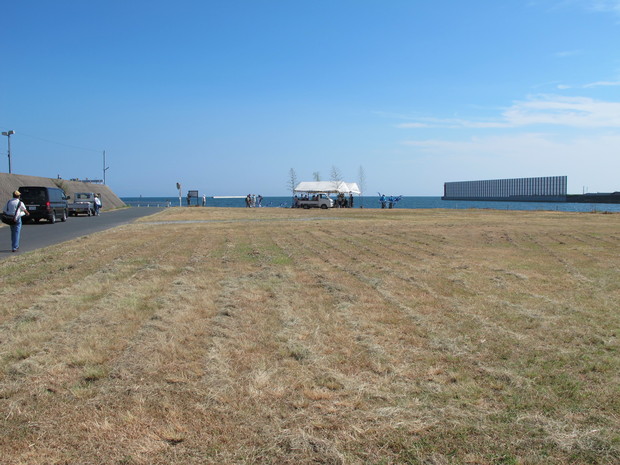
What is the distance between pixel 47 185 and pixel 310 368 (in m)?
47.7

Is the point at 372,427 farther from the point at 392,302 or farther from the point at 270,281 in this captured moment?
the point at 270,281

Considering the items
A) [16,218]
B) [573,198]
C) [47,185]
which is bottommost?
[16,218]

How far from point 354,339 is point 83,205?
36.5 meters

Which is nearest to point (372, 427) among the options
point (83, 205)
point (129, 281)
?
point (129, 281)

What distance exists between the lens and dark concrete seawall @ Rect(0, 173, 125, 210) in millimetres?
34719

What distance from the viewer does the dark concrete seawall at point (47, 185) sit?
34.7 meters

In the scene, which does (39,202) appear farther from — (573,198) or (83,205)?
(573,198)

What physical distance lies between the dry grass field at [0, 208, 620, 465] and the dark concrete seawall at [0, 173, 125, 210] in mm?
30418

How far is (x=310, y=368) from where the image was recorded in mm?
4320

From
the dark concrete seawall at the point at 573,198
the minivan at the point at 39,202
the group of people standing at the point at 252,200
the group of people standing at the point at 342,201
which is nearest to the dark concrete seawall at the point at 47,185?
the minivan at the point at 39,202

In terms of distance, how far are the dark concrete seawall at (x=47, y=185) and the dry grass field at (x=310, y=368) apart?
30418 millimetres

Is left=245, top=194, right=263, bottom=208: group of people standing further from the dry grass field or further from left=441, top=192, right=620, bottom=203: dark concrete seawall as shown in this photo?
left=441, top=192, right=620, bottom=203: dark concrete seawall

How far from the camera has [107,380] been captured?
13.3ft

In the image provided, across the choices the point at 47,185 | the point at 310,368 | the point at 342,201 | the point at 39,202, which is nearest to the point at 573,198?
the point at 342,201
